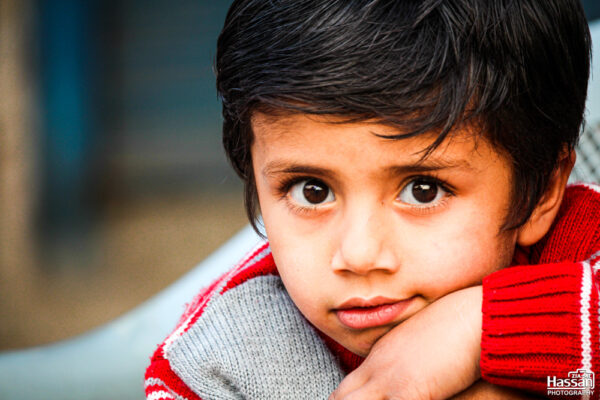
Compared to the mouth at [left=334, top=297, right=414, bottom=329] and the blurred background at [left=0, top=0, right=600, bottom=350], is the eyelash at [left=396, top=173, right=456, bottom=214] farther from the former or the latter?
the blurred background at [left=0, top=0, right=600, bottom=350]

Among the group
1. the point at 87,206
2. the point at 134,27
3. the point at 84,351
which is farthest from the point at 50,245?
the point at 84,351

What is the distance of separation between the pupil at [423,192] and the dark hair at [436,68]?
67 millimetres

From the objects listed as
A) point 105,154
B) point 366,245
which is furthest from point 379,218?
point 105,154

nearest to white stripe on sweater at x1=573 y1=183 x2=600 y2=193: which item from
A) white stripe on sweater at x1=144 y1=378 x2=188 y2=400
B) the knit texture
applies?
the knit texture

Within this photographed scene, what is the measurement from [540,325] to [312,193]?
313mm

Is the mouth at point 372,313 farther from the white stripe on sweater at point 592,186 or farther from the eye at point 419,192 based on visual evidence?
the white stripe on sweater at point 592,186

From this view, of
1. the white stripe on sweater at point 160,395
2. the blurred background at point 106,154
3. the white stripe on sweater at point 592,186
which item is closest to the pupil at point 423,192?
the white stripe on sweater at point 592,186

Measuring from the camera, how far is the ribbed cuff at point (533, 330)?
76cm

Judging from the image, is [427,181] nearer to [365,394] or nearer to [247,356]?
[365,394]

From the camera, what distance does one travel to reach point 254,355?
3.22 ft

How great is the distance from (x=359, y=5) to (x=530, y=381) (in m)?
0.49

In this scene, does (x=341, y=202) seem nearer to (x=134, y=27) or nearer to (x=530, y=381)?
(x=530, y=381)

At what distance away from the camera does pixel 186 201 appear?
3.73 meters

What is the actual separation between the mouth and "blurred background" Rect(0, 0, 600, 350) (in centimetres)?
216
